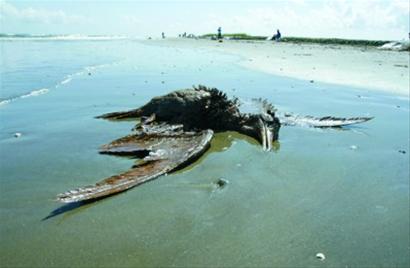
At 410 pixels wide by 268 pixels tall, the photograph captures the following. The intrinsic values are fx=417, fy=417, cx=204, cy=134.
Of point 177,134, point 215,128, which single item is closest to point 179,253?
point 177,134

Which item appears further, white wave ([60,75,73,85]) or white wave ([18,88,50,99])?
white wave ([60,75,73,85])

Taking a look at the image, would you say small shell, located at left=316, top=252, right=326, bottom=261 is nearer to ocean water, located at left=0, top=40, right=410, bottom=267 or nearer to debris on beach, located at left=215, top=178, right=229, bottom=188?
ocean water, located at left=0, top=40, right=410, bottom=267

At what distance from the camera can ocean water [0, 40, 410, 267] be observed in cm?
380

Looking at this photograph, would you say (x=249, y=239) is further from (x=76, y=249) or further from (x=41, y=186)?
(x=41, y=186)

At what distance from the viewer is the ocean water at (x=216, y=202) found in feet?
12.5

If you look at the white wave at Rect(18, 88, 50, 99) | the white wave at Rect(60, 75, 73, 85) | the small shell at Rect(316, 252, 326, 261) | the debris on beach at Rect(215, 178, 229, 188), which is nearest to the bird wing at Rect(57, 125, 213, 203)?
the debris on beach at Rect(215, 178, 229, 188)

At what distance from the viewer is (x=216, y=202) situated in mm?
4883

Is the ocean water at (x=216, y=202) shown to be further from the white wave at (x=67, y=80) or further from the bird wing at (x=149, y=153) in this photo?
the white wave at (x=67, y=80)

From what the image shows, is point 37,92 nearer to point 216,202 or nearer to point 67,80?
point 67,80

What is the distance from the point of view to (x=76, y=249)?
148 inches

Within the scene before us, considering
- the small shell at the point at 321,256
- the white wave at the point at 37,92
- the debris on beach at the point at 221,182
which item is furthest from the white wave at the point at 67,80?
the small shell at the point at 321,256

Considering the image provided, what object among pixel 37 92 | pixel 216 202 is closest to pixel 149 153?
pixel 216 202

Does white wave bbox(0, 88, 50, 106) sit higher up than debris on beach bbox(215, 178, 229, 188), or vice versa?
white wave bbox(0, 88, 50, 106)

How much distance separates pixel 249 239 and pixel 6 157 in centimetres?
403
